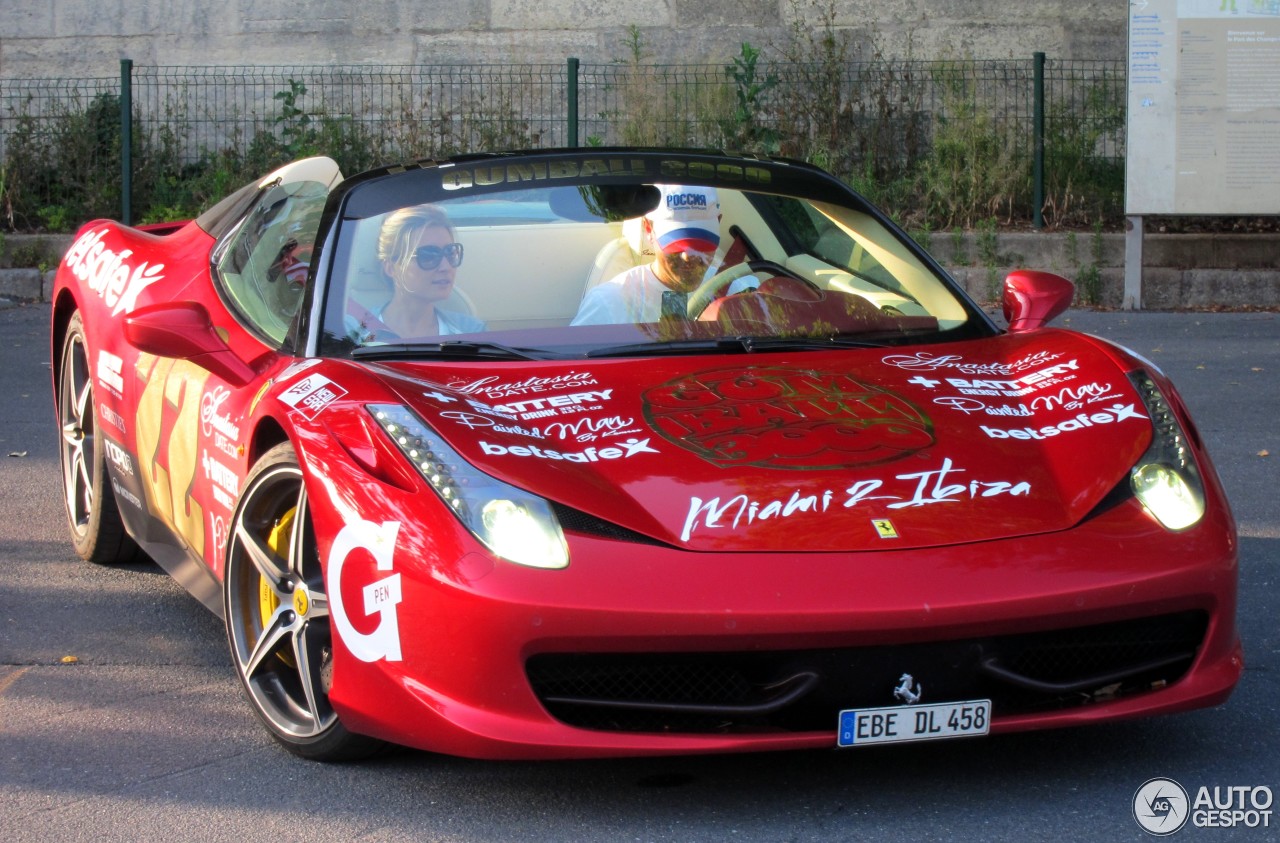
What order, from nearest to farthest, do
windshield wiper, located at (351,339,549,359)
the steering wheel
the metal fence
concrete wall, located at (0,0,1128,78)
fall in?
windshield wiper, located at (351,339,549,359), the steering wheel, the metal fence, concrete wall, located at (0,0,1128,78)

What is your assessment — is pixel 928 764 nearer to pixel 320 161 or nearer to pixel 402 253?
pixel 402 253

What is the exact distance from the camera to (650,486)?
3.23 meters

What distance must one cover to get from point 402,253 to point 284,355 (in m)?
0.41

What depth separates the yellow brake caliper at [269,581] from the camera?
3588 millimetres

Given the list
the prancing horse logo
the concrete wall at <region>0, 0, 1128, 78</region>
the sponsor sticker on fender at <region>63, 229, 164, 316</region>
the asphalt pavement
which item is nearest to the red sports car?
A: the prancing horse logo

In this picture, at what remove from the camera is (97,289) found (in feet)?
16.9

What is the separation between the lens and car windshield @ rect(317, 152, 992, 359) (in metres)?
4.03

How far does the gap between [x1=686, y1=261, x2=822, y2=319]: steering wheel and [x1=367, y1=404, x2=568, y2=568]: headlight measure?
3.79 feet

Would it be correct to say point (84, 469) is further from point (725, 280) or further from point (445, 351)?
point (725, 280)

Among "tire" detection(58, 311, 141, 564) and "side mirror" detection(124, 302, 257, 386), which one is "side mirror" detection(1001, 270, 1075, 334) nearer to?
"side mirror" detection(124, 302, 257, 386)

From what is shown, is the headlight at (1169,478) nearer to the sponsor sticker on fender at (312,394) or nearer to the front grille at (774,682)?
the front grille at (774,682)

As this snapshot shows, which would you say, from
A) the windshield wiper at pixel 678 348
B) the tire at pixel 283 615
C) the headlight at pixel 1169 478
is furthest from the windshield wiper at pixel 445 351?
the headlight at pixel 1169 478

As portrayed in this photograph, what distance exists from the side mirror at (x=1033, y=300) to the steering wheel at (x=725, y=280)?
54 cm
